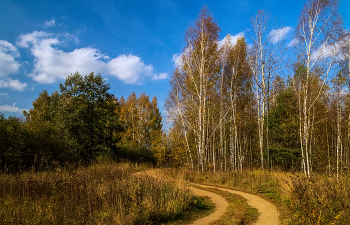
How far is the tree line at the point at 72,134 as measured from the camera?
1354 centimetres

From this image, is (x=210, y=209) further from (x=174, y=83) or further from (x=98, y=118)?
(x=98, y=118)

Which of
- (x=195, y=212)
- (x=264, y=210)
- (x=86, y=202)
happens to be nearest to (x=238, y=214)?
(x=264, y=210)

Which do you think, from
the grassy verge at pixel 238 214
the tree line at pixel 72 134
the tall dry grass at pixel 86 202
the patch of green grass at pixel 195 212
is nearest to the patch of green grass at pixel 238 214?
the grassy verge at pixel 238 214

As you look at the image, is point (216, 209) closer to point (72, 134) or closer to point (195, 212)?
point (195, 212)

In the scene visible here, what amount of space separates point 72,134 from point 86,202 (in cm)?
1644

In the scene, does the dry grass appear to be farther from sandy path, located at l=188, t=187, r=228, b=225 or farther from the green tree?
the green tree

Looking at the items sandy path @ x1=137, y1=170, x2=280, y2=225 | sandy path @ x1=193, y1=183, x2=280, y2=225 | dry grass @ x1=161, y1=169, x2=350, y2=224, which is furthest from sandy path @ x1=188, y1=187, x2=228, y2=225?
dry grass @ x1=161, y1=169, x2=350, y2=224

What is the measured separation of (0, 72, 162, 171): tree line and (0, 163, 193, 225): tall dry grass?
405 cm

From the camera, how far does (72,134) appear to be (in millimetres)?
21172

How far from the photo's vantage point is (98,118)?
23109 mm

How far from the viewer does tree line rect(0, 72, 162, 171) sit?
44.4 ft

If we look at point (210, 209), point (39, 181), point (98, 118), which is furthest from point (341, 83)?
point (98, 118)

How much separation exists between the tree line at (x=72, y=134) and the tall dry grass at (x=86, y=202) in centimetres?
405

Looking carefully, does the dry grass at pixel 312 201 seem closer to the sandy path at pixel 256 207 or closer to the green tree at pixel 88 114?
the sandy path at pixel 256 207
